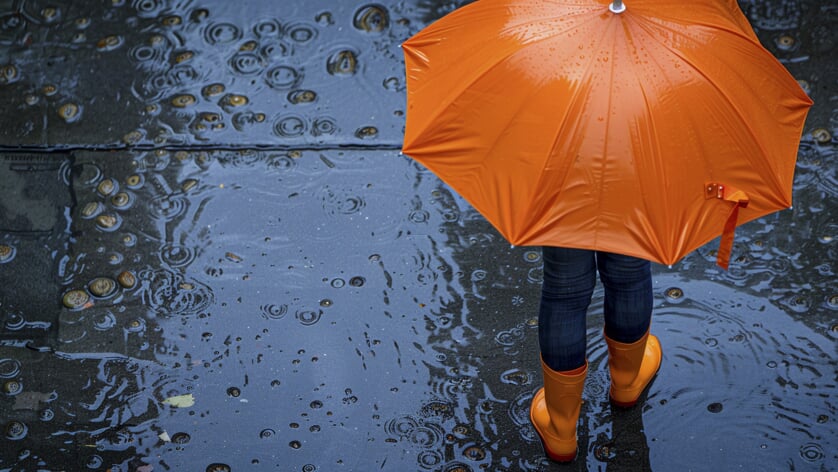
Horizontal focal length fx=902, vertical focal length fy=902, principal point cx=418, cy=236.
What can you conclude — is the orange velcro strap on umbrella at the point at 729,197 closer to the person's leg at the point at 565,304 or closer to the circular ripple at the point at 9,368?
the person's leg at the point at 565,304

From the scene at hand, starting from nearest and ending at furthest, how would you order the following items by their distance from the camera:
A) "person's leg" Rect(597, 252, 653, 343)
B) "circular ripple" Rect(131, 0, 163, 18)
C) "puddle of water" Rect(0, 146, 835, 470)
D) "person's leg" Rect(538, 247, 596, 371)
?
1. "person's leg" Rect(538, 247, 596, 371)
2. "person's leg" Rect(597, 252, 653, 343)
3. "puddle of water" Rect(0, 146, 835, 470)
4. "circular ripple" Rect(131, 0, 163, 18)

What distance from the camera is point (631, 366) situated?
284 centimetres

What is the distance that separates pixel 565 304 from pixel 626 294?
211mm

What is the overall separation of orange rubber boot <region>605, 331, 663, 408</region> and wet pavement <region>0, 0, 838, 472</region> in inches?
2.6

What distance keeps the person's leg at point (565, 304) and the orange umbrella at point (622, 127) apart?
1.07ft

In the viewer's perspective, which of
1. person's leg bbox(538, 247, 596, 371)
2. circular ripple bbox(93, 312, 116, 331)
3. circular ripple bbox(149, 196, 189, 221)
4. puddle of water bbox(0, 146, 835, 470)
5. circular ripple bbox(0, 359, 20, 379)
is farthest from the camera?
circular ripple bbox(149, 196, 189, 221)

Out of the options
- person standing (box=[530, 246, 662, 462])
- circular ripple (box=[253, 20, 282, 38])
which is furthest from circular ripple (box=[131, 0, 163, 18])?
person standing (box=[530, 246, 662, 462])

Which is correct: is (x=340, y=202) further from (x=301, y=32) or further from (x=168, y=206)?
(x=301, y=32)

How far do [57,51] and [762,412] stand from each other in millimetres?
3521

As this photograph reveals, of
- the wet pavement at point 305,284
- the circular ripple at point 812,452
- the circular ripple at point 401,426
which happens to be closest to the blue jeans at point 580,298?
the wet pavement at point 305,284

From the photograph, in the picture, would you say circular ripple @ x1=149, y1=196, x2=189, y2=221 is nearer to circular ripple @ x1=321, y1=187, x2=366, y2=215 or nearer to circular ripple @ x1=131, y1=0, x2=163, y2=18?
circular ripple @ x1=321, y1=187, x2=366, y2=215

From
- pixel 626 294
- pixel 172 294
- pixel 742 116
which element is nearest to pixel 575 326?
pixel 626 294

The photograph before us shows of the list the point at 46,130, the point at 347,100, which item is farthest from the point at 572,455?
the point at 46,130

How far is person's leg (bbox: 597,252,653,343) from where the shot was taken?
8.42 feet
